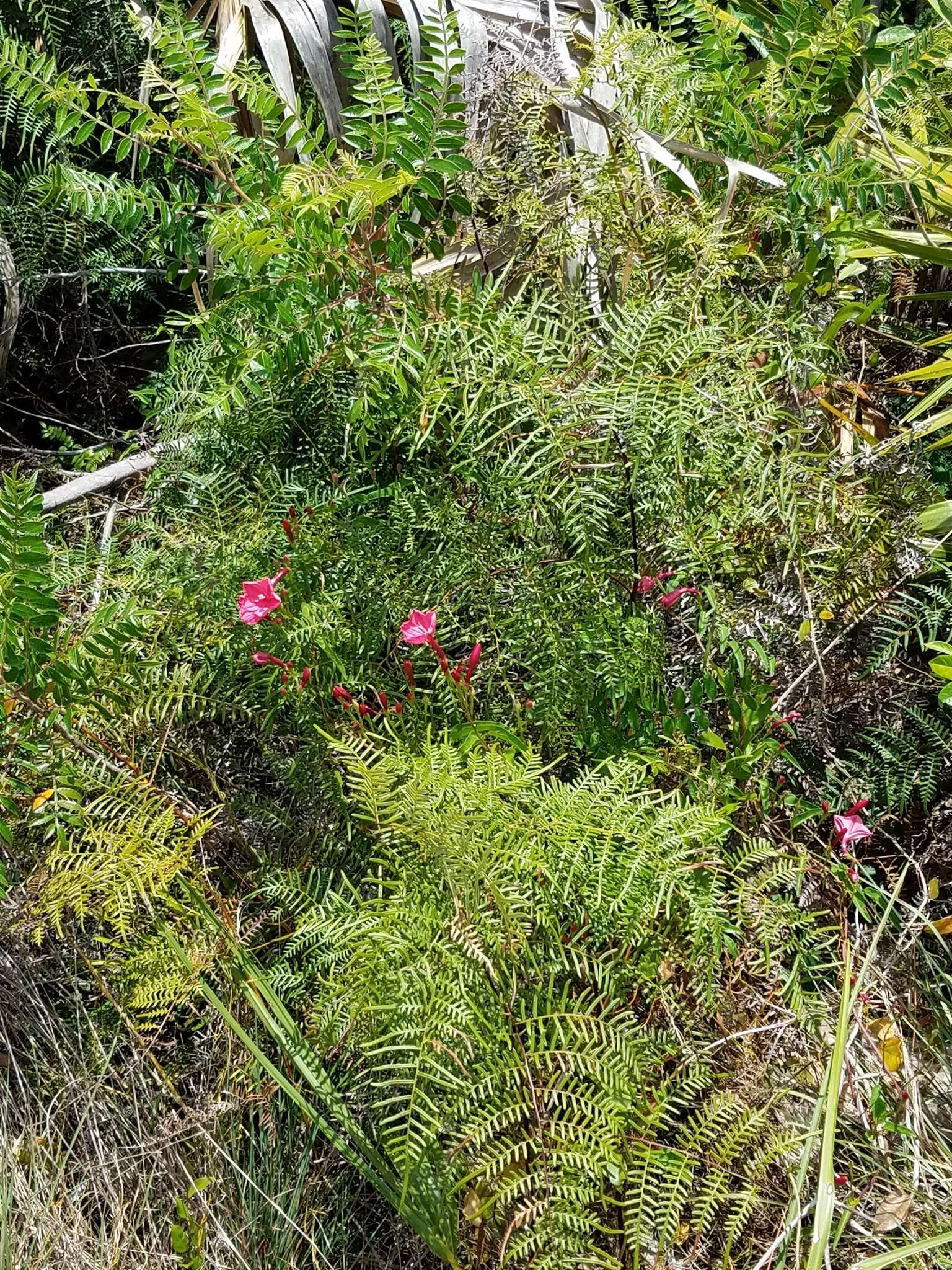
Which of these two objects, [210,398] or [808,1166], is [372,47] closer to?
[210,398]

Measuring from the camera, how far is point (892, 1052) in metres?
1.59

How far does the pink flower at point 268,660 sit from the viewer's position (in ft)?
5.17

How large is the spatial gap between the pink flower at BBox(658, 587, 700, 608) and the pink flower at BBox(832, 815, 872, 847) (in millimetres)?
406

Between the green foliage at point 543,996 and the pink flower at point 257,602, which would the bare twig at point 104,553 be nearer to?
the pink flower at point 257,602

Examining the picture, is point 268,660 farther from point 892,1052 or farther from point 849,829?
point 892,1052

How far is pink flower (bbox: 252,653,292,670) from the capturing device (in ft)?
5.17

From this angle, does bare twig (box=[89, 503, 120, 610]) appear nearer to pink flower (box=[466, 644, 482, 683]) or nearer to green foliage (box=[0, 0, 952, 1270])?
green foliage (box=[0, 0, 952, 1270])

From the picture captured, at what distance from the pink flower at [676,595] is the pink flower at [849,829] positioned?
A: 0.41 metres

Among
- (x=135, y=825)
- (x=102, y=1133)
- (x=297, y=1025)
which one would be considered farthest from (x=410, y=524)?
(x=102, y=1133)

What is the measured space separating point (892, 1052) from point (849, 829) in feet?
1.11

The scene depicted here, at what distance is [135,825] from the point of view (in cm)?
161

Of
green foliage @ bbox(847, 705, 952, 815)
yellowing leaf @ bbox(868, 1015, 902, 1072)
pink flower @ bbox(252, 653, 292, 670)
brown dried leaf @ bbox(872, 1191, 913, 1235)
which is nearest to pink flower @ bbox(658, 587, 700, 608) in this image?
green foliage @ bbox(847, 705, 952, 815)

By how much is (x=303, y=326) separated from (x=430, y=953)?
36.2 inches

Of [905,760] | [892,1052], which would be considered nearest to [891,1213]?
[892,1052]
